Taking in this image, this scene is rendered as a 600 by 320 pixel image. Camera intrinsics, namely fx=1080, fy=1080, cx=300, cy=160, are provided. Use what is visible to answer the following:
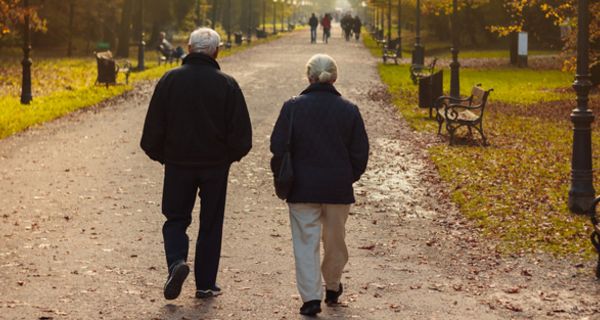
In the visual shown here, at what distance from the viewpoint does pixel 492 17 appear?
61531 mm

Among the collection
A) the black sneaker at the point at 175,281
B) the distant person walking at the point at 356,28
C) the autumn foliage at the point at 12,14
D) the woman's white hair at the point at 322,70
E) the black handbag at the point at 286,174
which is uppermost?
the distant person walking at the point at 356,28

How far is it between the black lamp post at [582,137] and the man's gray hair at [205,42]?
5443 mm

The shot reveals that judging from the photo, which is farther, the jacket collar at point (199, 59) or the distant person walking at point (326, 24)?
the distant person walking at point (326, 24)

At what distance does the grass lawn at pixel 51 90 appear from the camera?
2128 cm

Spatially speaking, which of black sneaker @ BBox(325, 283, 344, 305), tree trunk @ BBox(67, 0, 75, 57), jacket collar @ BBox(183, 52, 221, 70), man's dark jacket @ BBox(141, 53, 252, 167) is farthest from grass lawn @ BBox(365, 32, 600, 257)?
tree trunk @ BBox(67, 0, 75, 57)

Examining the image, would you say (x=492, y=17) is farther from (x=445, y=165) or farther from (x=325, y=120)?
(x=325, y=120)

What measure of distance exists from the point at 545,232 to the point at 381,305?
3323 millimetres

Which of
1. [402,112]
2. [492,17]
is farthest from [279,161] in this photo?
[492,17]

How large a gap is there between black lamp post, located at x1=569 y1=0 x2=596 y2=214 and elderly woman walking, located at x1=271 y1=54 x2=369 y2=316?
196 inches

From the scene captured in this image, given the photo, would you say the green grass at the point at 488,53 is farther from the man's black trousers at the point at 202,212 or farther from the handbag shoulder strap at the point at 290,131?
the handbag shoulder strap at the point at 290,131

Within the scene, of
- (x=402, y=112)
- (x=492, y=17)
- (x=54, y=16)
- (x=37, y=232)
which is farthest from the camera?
(x=492, y=17)

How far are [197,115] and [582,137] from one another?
569 centimetres

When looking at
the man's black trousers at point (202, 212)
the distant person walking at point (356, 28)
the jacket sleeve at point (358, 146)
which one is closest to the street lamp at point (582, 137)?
the jacket sleeve at point (358, 146)

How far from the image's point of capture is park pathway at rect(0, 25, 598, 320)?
7.66 m
